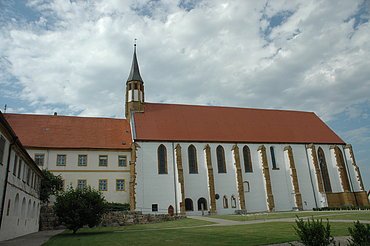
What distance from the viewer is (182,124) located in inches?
1729

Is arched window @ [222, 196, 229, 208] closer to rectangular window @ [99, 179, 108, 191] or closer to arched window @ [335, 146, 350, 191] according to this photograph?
rectangular window @ [99, 179, 108, 191]

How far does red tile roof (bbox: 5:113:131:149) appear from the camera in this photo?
1484 inches

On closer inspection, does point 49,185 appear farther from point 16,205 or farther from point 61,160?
point 16,205

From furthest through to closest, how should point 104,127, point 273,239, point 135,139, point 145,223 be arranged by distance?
point 104,127
point 135,139
point 145,223
point 273,239

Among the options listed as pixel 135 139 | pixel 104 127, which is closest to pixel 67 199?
pixel 135 139

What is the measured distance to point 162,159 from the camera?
3991cm

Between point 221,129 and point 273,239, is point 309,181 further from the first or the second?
point 273,239

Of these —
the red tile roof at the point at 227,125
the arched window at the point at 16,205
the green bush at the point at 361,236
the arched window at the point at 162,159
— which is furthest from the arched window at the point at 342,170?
the arched window at the point at 16,205

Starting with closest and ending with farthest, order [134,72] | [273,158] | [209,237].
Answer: [209,237], [273,158], [134,72]

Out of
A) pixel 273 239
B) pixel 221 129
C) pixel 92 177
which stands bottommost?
pixel 273 239

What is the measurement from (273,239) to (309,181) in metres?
34.1

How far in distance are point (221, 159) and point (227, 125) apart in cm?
602

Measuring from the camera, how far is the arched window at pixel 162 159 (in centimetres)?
3941

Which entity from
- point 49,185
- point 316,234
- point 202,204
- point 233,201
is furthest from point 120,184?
point 316,234
